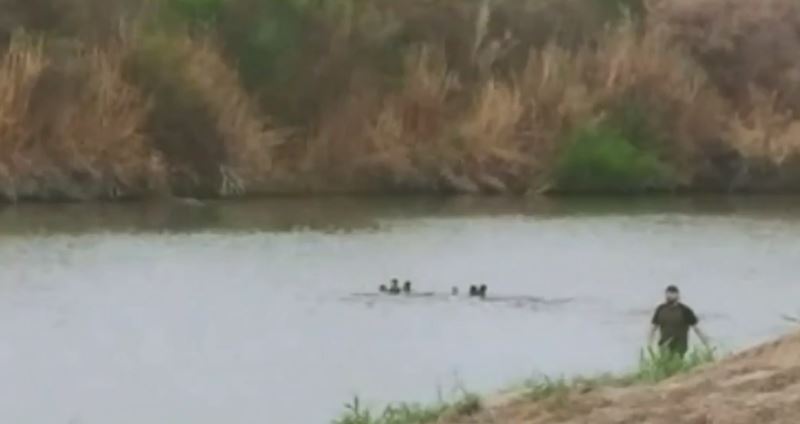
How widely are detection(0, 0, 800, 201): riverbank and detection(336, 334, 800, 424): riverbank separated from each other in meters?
32.0

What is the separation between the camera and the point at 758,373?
9.87 meters

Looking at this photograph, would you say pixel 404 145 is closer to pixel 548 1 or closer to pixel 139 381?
pixel 548 1

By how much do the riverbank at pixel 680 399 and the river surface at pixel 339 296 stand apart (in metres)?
6.42

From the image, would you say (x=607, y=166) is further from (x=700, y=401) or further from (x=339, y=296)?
(x=700, y=401)

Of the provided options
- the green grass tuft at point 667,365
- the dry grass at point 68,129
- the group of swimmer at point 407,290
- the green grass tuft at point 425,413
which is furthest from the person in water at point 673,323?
the dry grass at point 68,129

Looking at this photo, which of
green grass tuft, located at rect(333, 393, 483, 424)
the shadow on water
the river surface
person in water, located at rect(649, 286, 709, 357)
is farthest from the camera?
the shadow on water

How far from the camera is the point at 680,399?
31.3ft

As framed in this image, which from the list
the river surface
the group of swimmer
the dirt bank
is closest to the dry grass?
the river surface

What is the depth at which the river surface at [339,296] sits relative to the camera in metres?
20.3

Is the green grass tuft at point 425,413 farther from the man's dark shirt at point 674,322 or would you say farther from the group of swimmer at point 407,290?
the group of swimmer at point 407,290

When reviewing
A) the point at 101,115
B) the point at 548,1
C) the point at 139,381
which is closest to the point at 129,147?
the point at 101,115

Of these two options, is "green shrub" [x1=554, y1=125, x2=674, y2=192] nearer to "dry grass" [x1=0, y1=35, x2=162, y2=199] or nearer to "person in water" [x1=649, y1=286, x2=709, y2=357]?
"dry grass" [x1=0, y1=35, x2=162, y2=199]

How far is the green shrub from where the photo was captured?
46531 mm

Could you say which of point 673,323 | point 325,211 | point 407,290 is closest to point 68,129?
point 325,211
